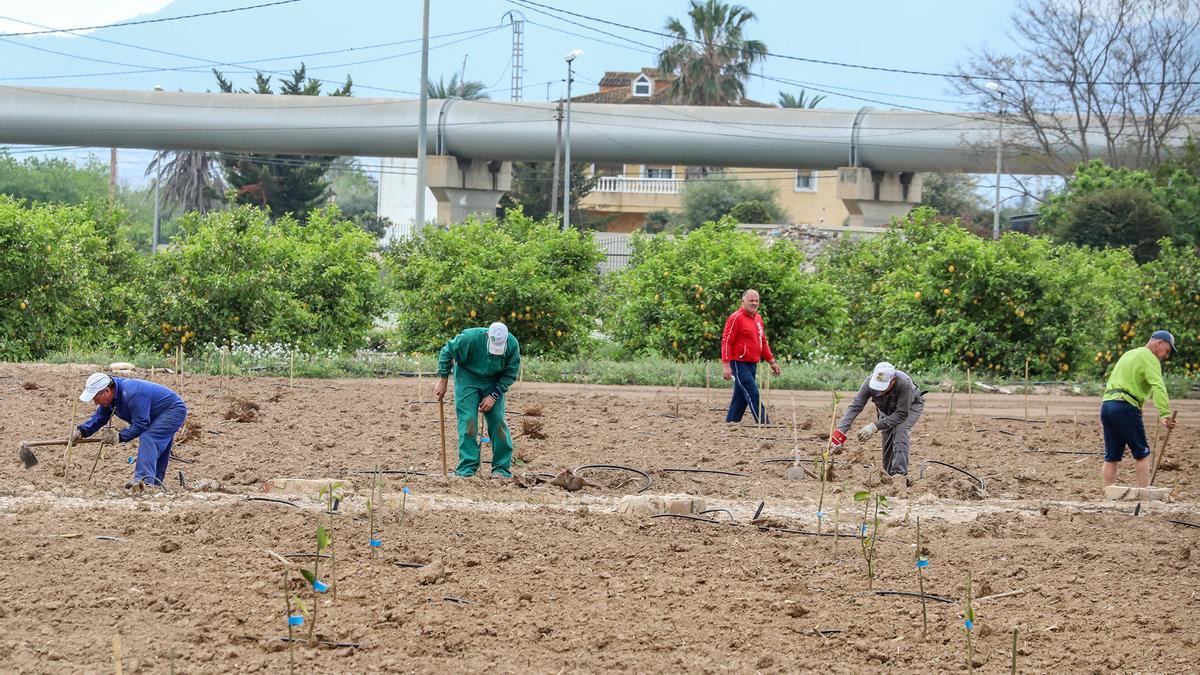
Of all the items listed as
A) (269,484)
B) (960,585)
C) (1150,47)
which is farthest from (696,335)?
(1150,47)

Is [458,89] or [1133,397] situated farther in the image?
[458,89]

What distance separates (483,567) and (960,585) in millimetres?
2561

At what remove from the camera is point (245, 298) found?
1919 centimetres

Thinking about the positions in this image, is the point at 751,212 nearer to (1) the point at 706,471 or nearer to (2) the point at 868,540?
(1) the point at 706,471

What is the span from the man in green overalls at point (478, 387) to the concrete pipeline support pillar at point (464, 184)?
24.6 meters

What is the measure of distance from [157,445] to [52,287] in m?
11.2

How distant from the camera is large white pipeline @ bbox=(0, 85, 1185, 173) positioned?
33656 millimetres

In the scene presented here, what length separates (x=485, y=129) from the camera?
34.8 meters

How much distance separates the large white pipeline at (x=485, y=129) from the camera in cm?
3366

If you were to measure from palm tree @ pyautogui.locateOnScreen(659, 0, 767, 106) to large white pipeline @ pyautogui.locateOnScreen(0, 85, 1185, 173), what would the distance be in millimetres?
24321

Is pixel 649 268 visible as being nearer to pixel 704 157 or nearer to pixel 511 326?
pixel 511 326

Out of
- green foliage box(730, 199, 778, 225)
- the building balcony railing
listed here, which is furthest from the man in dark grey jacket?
the building balcony railing

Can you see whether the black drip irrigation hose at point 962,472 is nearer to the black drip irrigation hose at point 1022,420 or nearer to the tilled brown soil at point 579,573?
the tilled brown soil at point 579,573

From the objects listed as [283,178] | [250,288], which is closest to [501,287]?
[250,288]
